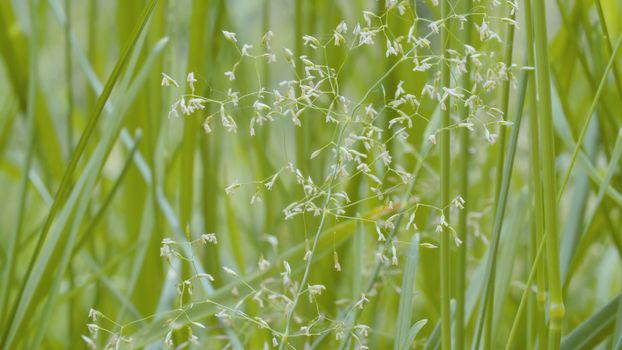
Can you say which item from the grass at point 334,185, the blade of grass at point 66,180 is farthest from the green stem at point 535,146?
the blade of grass at point 66,180

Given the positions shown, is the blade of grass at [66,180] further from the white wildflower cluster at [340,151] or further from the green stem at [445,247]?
the green stem at [445,247]

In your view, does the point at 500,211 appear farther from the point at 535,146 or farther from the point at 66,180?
the point at 66,180

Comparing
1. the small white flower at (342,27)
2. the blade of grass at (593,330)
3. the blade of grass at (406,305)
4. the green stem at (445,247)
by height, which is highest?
the small white flower at (342,27)

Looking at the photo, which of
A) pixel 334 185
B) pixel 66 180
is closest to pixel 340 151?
pixel 334 185

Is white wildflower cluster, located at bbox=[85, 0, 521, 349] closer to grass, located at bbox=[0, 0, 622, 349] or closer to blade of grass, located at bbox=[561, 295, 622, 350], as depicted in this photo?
grass, located at bbox=[0, 0, 622, 349]

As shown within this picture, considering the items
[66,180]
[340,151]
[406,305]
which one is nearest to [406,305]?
[406,305]

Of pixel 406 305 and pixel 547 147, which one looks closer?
pixel 547 147

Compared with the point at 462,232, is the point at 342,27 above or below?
above

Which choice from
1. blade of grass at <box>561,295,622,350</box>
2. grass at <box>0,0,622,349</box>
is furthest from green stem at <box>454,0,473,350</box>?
blade of grass at <box>561,295,622,350</box>

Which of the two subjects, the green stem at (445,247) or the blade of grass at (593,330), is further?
the blade of grass at (593,330)
